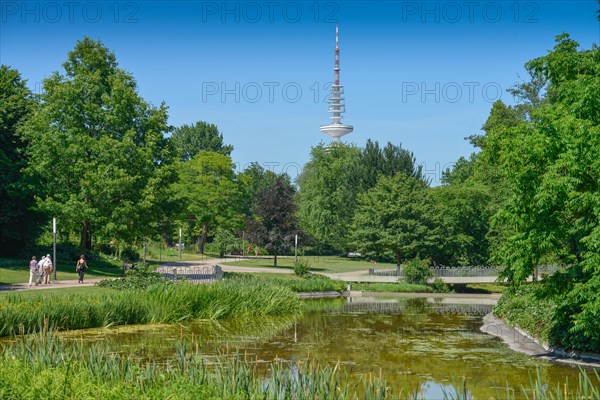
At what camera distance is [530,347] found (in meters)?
24.0

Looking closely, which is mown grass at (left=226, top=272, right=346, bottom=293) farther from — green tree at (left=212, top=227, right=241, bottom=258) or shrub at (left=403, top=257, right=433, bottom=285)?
green tree at (left=212, top=227, right=241, bottom=258)

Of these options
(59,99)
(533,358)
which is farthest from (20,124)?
(533,358)

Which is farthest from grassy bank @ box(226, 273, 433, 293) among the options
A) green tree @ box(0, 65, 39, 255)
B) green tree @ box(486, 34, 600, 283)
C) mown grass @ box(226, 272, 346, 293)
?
green tree @ box(486, 34, 600, 283)

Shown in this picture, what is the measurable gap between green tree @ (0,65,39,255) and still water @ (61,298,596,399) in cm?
2195

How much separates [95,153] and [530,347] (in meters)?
30.5

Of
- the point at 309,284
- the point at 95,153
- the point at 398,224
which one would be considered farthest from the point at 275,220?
the point at 95,153

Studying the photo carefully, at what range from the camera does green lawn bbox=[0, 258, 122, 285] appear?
39662 millimetres

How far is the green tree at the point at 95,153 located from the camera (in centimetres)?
4422

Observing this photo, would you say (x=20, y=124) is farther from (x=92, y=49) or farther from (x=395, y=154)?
(x=395, y=154)

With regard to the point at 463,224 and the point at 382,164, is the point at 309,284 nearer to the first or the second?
the point at 463,224

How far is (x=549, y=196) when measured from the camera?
19250mm

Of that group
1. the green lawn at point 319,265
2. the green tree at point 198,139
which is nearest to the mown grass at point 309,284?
the green lawn at point 319,265

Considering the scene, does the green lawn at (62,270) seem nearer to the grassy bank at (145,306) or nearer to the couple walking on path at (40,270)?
the couple walking on path at (40,270)

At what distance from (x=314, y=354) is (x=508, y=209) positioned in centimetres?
692
